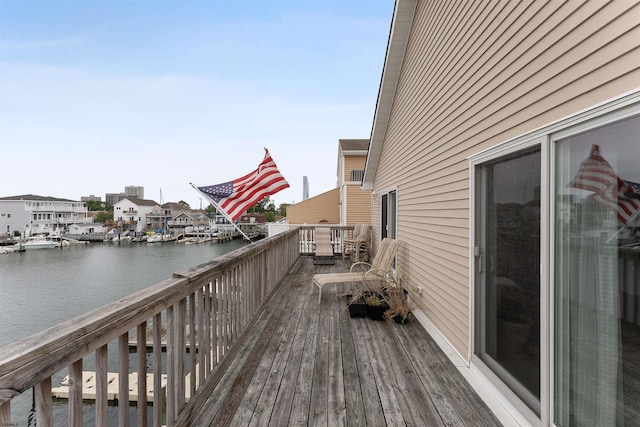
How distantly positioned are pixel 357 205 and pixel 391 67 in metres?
9.34

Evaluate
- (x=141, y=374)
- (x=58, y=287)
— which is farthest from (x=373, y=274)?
(x=58, y=287)

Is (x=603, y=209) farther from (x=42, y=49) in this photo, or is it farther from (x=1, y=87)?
(x=1, y=87)

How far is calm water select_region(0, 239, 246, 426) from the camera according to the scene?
1248 centimetres

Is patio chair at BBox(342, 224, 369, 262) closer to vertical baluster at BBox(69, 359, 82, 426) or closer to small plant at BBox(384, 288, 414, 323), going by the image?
small plant at BBox(384, 288, 414, 323)

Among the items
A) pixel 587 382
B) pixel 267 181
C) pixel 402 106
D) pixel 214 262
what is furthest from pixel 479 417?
pixel 267 181

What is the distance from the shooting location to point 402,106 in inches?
209

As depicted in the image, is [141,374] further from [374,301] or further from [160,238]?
[160,238]

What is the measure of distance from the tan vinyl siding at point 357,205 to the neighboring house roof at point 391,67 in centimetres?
687

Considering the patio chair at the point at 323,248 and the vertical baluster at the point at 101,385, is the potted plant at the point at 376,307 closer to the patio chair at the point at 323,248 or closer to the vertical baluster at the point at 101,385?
the vertical baluster at the point at 101,385

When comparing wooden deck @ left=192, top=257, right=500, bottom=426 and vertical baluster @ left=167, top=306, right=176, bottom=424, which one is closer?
vertical baluster @ left=167, top=306, right=176, bottom=424

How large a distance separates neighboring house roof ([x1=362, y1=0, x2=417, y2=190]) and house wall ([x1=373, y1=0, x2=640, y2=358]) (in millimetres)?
197

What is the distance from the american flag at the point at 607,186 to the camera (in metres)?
1.28

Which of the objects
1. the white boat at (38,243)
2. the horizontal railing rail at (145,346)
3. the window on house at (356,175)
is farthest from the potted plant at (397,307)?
the white boat at (38,243)

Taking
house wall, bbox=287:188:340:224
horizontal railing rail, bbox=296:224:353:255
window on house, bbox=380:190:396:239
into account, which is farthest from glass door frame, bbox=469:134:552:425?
house wall, bbox=287:188:340:224
